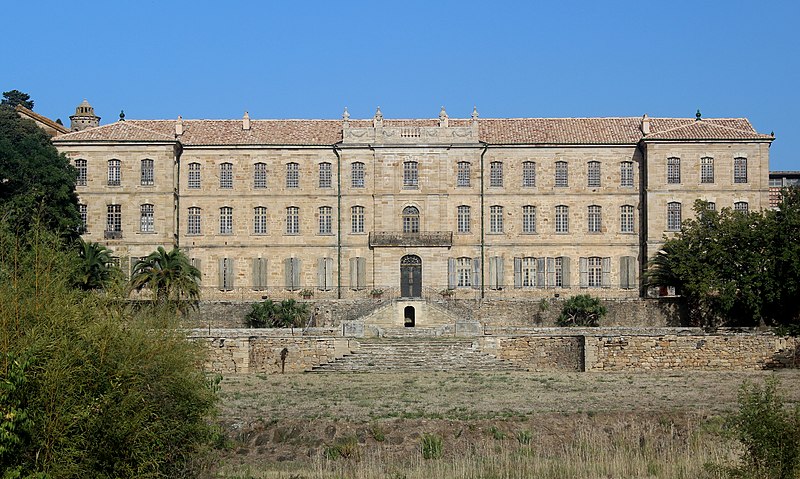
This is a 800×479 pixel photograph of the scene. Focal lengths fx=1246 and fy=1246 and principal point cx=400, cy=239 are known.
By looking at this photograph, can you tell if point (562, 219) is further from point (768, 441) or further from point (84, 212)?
point (768, 441)

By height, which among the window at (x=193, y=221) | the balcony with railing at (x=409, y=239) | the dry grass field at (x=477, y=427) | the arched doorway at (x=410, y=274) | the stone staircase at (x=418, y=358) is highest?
the window at (x=193, y=221)

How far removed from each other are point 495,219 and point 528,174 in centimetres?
213

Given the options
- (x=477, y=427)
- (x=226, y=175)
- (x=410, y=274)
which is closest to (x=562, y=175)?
(x=410, y=274)

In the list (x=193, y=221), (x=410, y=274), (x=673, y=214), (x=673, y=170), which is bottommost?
(x=410, y=274)

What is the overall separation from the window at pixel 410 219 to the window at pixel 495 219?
2831mm

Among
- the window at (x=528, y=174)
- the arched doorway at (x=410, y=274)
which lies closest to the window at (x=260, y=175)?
the arched doorway at (x=410, y=274)

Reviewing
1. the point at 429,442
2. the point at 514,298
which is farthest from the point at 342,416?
the point at 514,298

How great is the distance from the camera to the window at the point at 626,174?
47.3 meters

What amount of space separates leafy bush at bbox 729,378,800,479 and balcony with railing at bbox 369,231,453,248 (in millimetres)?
30950

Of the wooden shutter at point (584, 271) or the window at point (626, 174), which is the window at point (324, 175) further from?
the window at point (626, 174)

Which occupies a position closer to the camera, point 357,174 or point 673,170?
point 673,170

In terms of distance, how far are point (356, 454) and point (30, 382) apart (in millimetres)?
8234

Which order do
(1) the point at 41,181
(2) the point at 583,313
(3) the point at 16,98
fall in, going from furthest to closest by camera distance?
(3) the point at 16,98
(1) the point at 41,181
(2) the point at 583,313

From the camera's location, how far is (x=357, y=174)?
47.3m
